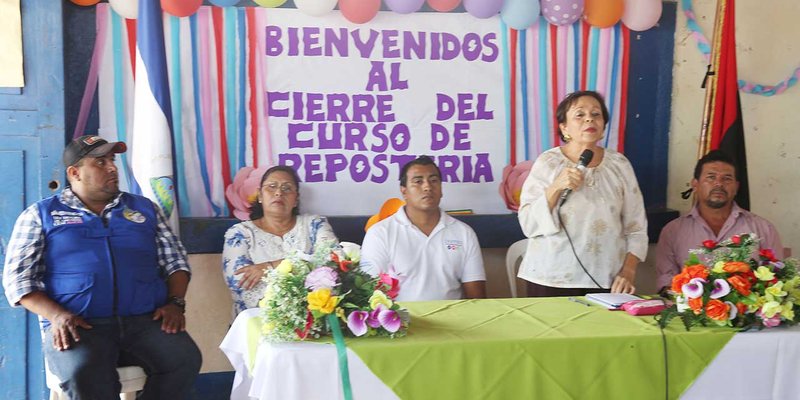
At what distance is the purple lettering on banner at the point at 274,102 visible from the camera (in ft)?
13.5

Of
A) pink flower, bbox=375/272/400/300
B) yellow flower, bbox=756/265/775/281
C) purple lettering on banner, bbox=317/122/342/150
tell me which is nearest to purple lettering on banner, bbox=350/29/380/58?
purple lettering on banner, bbox=317/122/342/150

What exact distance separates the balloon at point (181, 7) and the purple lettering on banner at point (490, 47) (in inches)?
57.4

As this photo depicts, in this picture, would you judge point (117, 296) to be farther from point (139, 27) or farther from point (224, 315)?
point (139, 27)

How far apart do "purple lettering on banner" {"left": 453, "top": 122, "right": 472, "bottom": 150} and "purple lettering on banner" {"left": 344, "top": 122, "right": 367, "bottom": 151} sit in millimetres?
478

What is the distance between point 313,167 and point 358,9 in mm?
821

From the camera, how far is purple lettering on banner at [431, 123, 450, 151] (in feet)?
14.1

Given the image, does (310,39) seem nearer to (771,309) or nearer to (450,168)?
(450,168)

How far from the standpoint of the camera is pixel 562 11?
167 inches

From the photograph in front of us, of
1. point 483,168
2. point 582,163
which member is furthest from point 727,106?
point 582,163

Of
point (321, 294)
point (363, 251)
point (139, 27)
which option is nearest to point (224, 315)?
point (363, 251)

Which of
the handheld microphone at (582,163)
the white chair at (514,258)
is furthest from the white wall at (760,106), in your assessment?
the handheld microphone at (582,163)

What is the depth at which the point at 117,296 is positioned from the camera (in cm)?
324

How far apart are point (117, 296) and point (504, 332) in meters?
1.58

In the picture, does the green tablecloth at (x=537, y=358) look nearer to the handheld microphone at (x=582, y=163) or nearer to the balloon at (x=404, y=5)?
the handheld microphone at (x=582, y=163)
